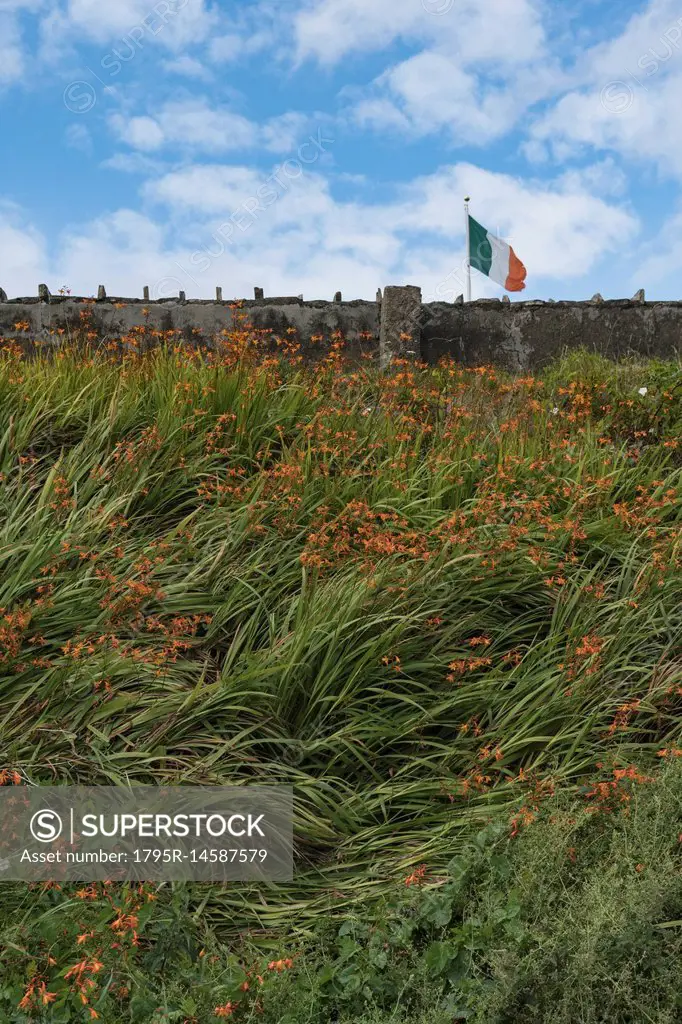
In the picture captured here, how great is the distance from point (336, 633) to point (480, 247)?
1060 cm

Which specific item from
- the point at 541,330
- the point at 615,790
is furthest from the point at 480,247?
the point at 615,790

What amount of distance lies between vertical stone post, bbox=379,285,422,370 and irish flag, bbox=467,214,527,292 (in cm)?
377

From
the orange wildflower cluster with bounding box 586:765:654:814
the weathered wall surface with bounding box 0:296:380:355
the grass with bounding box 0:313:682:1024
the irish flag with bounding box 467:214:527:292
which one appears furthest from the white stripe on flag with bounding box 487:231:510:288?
the orange wildflower cluster with bounding box 586:765:654:814

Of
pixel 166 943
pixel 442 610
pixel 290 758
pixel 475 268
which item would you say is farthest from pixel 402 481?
pixel 475 268

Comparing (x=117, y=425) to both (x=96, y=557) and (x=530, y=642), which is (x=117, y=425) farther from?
(x=530, y=642)

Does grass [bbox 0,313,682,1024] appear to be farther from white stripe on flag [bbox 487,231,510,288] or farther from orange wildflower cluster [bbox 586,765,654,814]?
white stripe on flag [bbox 487,231,510,288]

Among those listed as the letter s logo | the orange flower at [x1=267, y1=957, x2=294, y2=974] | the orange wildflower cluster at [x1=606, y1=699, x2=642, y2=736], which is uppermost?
the orange wildflower cluster at [x1=606, y1=699, x2=642, y2=736]

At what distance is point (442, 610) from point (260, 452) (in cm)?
165

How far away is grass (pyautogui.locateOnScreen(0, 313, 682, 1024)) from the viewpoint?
10.5ft

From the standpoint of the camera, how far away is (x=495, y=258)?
13.2 meters

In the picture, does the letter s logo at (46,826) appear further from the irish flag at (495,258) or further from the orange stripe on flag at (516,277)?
the orange stripe on flag at (516,277)

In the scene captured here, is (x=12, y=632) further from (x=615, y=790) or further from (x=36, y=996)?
(x=615, y=790)

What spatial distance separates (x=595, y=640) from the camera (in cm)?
388

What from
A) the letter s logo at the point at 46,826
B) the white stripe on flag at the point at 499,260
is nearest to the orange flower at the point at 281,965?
the letter s logo at the point at 46,826
